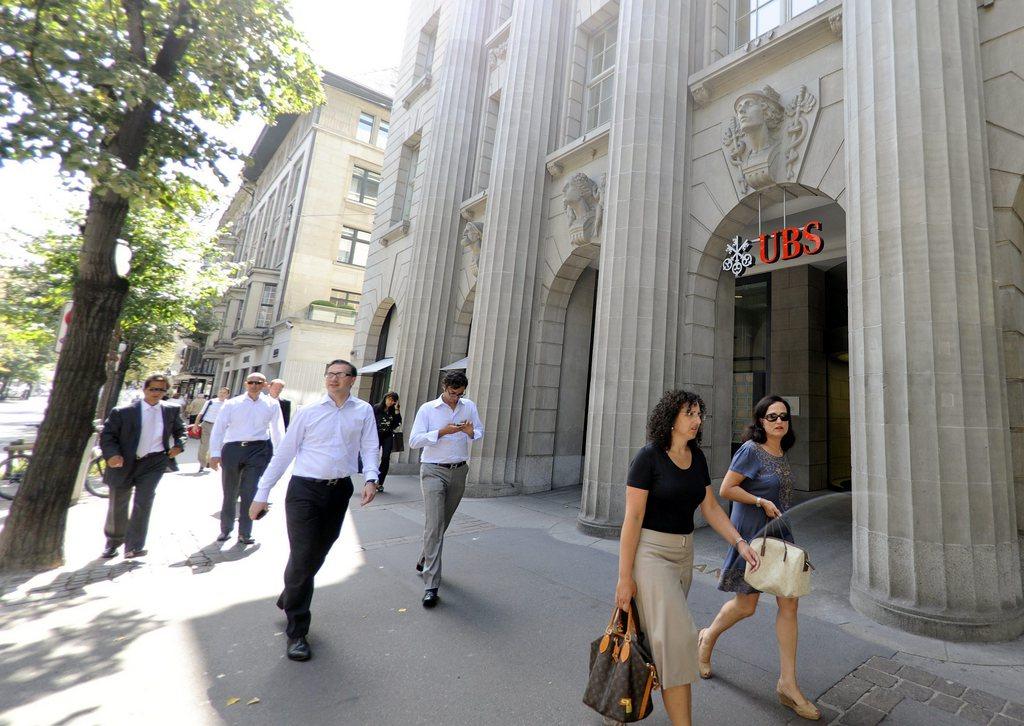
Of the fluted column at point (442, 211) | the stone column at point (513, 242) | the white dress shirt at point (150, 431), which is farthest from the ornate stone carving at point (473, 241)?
the white dress shirt at point (150, 431)

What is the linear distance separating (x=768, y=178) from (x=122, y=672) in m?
8.76

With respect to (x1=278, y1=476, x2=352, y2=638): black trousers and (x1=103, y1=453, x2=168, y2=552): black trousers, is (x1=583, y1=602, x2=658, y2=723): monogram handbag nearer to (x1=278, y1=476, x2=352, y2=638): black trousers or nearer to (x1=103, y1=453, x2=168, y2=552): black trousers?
(x1=278, y1=476, x2=352, y2=638): black trousers

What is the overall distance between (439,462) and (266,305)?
30831 mm

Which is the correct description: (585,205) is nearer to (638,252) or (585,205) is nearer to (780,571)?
(638,252)

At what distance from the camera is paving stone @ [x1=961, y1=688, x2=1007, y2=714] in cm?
302

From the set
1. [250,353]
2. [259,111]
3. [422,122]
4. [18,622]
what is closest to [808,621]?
[18,622]

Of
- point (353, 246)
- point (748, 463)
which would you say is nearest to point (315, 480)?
point (748, 463)

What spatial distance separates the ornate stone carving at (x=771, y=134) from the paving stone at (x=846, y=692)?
20.5 ft

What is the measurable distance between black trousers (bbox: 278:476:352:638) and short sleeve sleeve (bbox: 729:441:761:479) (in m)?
2.77

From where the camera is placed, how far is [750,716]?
110 inches

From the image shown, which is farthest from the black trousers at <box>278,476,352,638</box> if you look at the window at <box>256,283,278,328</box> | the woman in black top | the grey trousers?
the window at <box>256,283,278,328</box>

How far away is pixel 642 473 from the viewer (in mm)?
2580

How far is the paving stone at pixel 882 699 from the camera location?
9.62 ft

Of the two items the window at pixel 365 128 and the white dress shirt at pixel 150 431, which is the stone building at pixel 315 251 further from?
the white dress shirt at pixel 150 431
